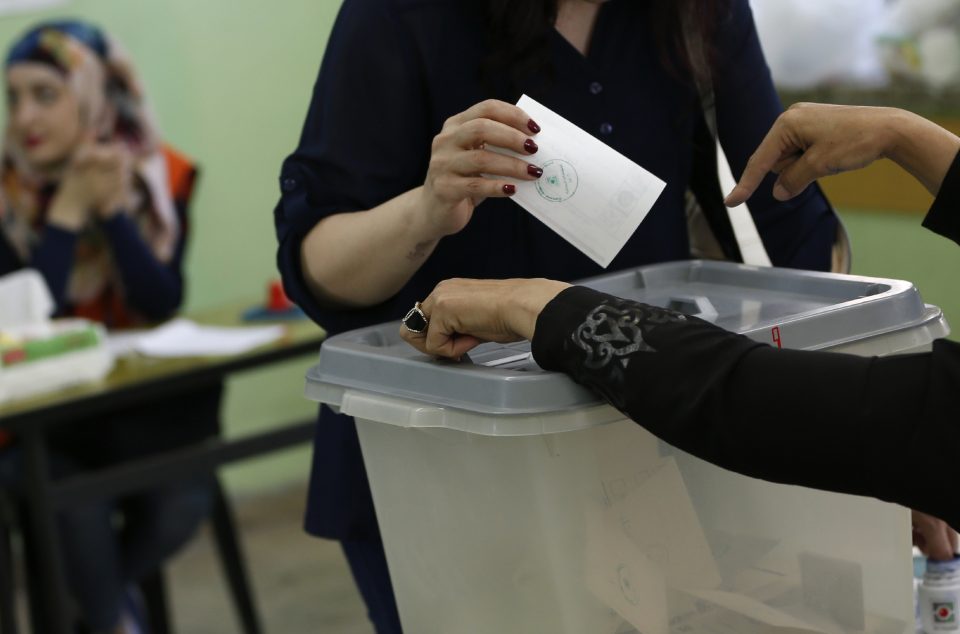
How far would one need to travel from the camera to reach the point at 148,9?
156 inches

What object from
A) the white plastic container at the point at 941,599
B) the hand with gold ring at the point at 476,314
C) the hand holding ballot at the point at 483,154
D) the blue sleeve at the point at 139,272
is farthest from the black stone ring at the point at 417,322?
the blue sleeve at the point at 139,272

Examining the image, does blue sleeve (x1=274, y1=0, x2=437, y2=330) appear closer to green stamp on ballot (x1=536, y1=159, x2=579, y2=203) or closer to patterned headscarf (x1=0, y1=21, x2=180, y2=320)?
green stamp on ballot (x1=536, y1=159, x2=579, y2=203)

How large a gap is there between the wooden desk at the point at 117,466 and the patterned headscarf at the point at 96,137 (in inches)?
22.8

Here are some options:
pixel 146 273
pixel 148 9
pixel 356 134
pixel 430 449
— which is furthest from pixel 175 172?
pixel 430 449

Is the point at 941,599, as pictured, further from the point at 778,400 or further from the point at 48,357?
the point at 48,357

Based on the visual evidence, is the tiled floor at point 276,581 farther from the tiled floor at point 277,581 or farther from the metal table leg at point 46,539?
the metal table leg at point 46,539

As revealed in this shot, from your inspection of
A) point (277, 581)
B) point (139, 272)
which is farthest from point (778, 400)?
point (277, 581)

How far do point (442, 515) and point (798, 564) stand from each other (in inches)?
Answer: 11.6

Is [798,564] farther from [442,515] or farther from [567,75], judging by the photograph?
[567,75]

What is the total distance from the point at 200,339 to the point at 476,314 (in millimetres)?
1950

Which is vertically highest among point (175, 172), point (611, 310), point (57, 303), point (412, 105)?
point (412, 105)

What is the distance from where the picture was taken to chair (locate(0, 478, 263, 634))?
276 cm

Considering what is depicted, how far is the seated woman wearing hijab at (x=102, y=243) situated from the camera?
282 centimetres

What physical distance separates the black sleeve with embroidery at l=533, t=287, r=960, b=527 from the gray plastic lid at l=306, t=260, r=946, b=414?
0.16 feet
